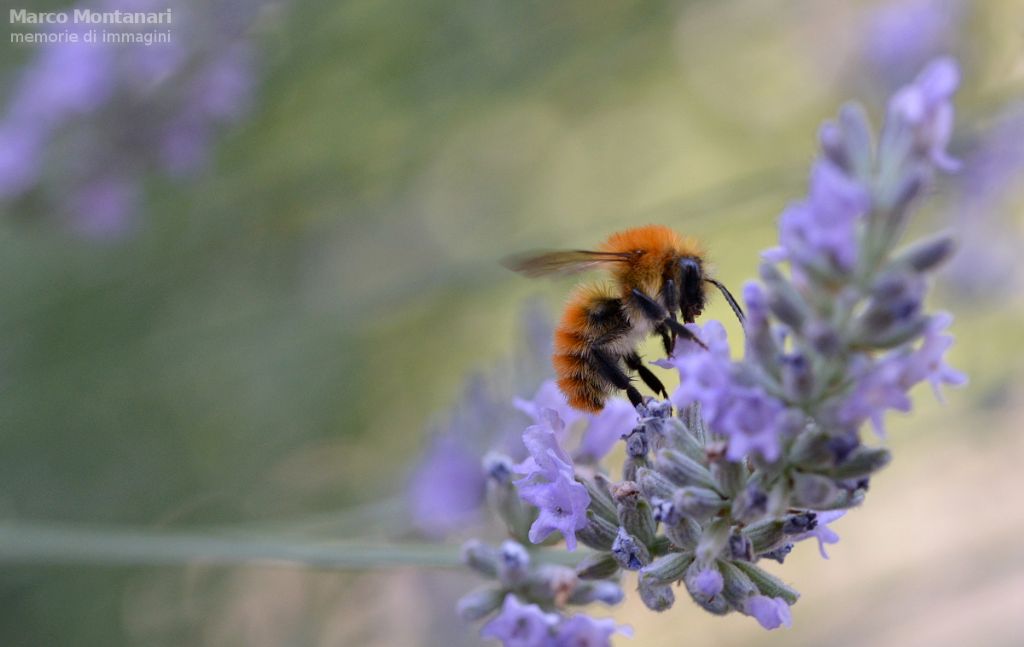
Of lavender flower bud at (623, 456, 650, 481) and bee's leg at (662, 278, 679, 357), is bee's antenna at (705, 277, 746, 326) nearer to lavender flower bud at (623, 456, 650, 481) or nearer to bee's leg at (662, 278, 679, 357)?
bee's leg at (662, 278, 679, 357)

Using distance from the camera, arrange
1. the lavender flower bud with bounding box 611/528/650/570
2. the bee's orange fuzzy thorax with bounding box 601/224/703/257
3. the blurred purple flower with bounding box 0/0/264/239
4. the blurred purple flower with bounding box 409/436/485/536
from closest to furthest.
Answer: the lavender flower bud with bounding box 611/528/650/570 < the bee's orange fuzzy thorax with bounding box 601/224/703/257 < the blurred purple flower with bounding box 409/436/485/536 < the blurred purple flower with bounding box 0/0/264/239

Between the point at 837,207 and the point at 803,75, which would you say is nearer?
the point at 837,207

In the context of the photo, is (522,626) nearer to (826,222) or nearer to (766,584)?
(766,584)

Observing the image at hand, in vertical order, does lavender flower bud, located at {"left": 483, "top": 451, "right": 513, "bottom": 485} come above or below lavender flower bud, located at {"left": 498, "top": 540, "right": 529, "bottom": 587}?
above

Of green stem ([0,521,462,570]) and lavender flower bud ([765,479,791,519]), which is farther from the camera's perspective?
green stem ([0,521,462,570])

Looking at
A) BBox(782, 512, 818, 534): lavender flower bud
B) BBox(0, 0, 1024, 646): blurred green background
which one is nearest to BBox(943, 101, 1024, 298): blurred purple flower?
BBox(0, 0, 1024, 646): blurred green background

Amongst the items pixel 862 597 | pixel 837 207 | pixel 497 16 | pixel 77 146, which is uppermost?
pixel 497 16

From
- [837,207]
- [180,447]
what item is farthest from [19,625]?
[837,207]

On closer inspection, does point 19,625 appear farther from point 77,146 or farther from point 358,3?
point 358,3
